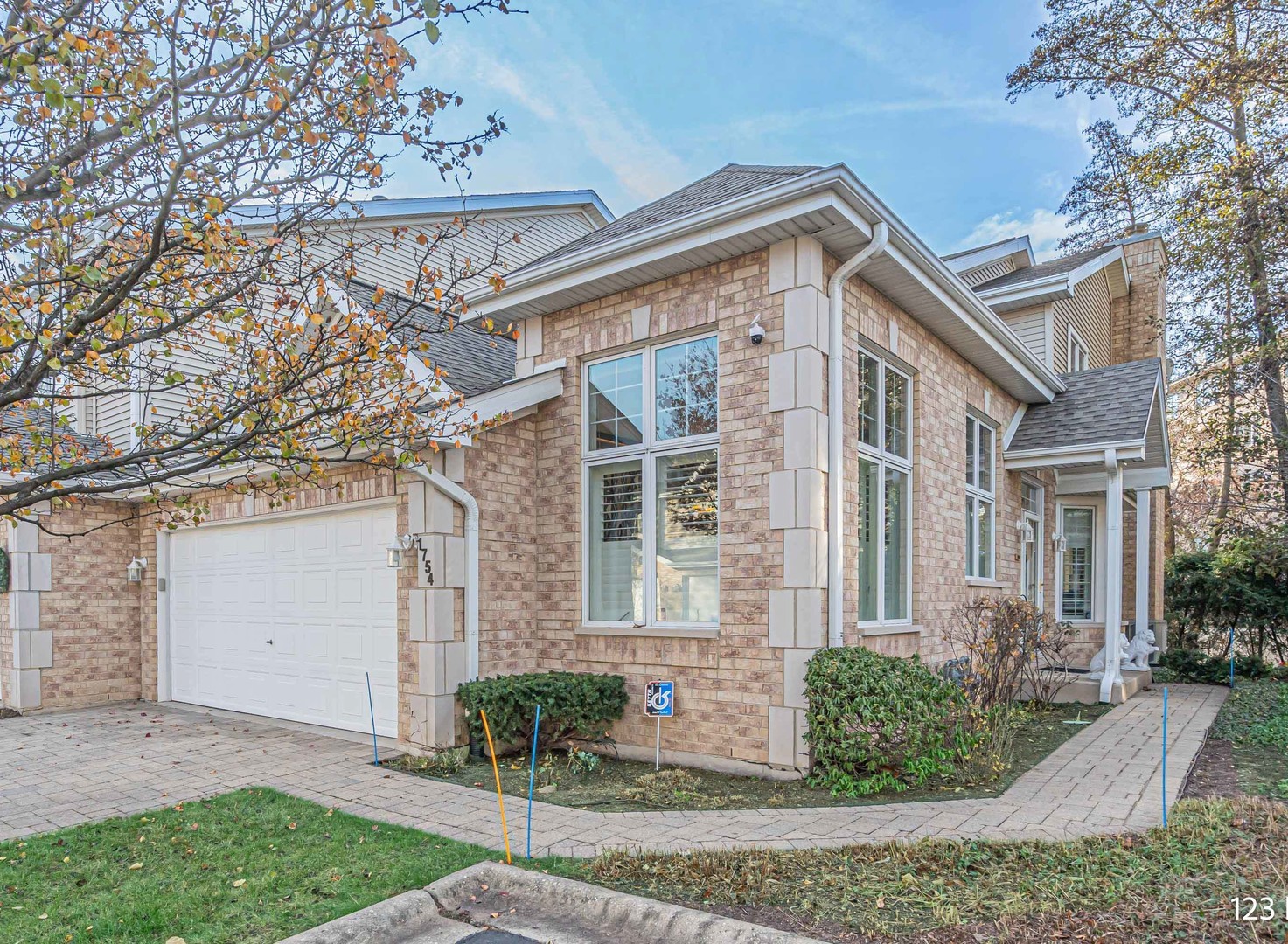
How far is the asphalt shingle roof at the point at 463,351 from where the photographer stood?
7.74 m

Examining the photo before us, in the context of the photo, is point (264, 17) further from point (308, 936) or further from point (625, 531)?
point (625, 531)

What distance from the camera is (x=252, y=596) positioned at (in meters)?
9.41

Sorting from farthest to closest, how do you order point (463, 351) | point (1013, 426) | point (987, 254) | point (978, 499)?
point (987, 254)
point (1013, 426)
point (978, 499)
point (463, 351)

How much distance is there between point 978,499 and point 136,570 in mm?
11241

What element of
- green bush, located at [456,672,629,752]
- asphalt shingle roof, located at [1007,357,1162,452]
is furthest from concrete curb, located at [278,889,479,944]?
asphalt shingle roof, located at [1007,357,1162,452]

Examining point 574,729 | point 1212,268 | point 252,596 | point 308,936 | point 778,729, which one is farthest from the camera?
point 1212,268

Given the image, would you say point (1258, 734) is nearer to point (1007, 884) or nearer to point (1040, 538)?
point (1040, 538)

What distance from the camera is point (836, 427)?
6.52m

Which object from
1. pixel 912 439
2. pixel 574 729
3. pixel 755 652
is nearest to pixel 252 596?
pixel 574 729

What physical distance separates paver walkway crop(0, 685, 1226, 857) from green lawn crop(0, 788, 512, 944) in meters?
0.41

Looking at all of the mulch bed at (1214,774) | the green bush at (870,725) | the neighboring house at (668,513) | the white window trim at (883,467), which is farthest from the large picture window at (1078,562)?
the green bush at (870,725)

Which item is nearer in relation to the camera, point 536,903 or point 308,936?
point 308,936

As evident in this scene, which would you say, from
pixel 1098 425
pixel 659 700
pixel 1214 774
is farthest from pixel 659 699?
pixel 1098 425

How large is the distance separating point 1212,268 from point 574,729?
11240mm
